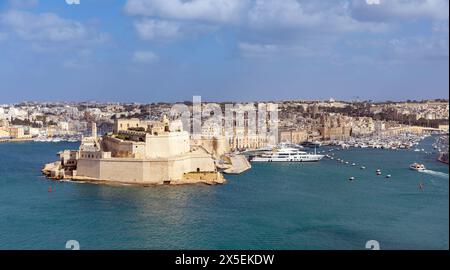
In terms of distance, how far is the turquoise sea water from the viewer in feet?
12.5

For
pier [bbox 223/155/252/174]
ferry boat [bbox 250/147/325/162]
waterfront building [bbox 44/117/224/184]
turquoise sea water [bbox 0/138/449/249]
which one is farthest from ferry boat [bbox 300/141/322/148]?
waterfront building [bbox 44/117/224/184]

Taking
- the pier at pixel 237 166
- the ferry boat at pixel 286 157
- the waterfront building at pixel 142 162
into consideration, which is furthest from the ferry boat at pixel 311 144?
the waterfront building at pixel 142 162

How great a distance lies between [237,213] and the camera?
525 cm

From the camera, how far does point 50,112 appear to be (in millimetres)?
25156

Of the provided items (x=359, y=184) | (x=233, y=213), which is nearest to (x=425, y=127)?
(x=359, y=184)

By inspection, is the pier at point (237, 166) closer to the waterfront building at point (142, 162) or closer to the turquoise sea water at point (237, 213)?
the turquoise sea water at point (237, 213)

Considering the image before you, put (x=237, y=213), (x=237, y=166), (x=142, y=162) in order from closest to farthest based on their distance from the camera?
(x=237, y=213), (x=142, y=162), (x=237, y=166)

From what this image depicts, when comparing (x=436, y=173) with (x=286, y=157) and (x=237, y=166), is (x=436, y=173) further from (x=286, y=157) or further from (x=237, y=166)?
(x=286, y=157)

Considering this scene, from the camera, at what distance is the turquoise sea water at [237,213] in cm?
380

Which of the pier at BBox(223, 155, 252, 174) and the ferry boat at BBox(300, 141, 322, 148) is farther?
the ferry boat at BBox(300, 141, 322, 148)

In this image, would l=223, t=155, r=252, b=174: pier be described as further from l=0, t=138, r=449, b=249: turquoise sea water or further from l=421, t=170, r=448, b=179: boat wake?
l=421, t=170, r=448, b=179: boat wake

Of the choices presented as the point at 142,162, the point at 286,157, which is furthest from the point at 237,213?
the point at 286,157
